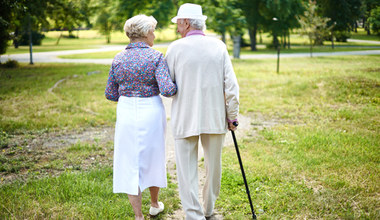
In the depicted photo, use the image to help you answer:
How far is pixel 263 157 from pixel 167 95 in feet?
9.15

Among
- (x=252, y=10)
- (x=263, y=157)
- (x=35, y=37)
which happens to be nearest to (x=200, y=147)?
(x=263, y=157)

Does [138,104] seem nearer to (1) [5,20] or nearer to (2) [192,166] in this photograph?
(2) [192,166]

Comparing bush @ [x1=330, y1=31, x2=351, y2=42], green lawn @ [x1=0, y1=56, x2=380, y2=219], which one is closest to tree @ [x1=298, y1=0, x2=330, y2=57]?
bush @ [x1=330, y1=31, x2=351, y2=42]

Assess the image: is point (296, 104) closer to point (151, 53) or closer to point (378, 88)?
point (378, 88)

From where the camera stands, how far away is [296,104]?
924 cm

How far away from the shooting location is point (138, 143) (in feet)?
10.7

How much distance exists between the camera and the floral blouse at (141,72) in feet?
10.4

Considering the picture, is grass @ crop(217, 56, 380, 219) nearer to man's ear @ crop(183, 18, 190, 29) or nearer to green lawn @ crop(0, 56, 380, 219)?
green lawn @ crop(0, 56, 380, 219)

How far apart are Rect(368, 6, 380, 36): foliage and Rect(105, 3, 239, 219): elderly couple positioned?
21.0 ft

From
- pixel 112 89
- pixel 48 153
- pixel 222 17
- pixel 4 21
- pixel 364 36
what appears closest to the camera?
pixel 112 89

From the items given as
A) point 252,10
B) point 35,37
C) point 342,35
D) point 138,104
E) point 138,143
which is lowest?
point 138,143

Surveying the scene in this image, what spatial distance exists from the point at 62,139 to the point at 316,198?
4.83 meters

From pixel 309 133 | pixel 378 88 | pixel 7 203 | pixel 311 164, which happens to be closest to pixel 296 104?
pixel 378 88

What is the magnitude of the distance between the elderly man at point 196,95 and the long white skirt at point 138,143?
21 centimetres
